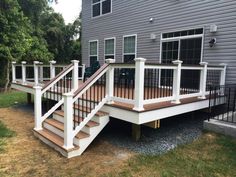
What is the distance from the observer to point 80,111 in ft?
15.9

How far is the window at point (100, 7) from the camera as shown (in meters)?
10.0

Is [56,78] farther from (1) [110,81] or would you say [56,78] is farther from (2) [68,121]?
(2) [68,121]

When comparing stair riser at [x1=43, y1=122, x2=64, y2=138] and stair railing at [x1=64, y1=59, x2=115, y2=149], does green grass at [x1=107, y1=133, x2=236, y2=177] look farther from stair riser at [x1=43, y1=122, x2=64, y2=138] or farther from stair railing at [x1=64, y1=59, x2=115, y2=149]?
stair riser at [x1=43, y1=122, x2=64, y2=138]

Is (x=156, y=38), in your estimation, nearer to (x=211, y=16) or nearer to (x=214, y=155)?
(x=211, y=16)

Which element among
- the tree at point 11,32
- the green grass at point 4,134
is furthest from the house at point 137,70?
the tree at point 11,32

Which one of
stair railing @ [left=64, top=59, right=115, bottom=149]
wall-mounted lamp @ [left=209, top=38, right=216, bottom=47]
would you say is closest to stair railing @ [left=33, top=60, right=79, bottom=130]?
stair railing @ [left=64, top=59, right=115, bottom=149]

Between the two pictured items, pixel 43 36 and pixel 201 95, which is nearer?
pixel 201 95

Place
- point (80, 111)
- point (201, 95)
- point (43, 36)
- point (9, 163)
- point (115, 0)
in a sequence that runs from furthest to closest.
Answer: point (43, 36) → point (115, 0) → point (201, 95) → point (80, 111) → point (9, 163)

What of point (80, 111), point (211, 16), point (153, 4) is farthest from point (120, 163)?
point (153, 4)

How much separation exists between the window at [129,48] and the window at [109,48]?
30.2 inches

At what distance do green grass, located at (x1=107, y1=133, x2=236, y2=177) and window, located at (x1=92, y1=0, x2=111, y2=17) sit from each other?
770cm

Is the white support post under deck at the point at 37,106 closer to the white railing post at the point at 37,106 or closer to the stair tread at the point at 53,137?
the white railing post at the point at 37,106

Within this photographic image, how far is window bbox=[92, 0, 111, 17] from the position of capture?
10.0m

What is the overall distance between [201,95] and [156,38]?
3150 millimetres
